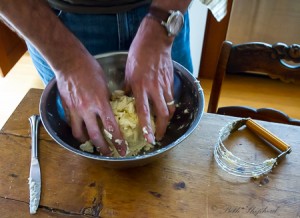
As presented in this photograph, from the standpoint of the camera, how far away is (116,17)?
2.19ft

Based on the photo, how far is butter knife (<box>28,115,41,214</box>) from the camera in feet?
1.71

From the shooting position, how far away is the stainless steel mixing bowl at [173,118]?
0.54m

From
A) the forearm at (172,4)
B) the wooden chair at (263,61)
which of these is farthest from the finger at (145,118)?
the wooden chair at (263,61)

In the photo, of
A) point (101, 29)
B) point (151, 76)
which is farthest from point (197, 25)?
point (151, 76)

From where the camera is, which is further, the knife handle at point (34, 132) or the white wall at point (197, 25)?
the white wall at point (197, 25)

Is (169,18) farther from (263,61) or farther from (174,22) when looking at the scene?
(263,61)

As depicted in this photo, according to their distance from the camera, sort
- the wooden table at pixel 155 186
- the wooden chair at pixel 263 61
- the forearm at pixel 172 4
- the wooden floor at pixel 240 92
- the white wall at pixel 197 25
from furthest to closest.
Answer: the wooden floor at pixel 240 92 < the white wall at pixel 197 25 < the wooden chair at pixel 263 61 < the forearm at pixel 172 4 < the wooden table at pixel 155 186

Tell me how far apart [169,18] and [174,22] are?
1 centimetres

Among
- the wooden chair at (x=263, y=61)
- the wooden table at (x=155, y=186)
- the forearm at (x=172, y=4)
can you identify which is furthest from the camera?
the wooden chair at (x=263, y=61)

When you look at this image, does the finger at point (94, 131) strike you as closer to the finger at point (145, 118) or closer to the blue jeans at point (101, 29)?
the finger at point (145, 118)

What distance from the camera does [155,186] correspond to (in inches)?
21.5

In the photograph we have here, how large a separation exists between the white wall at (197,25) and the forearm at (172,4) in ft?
2.31

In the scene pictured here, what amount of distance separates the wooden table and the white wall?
0.88 m

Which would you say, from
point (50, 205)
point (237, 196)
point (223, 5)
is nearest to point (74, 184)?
point (50, 205)
